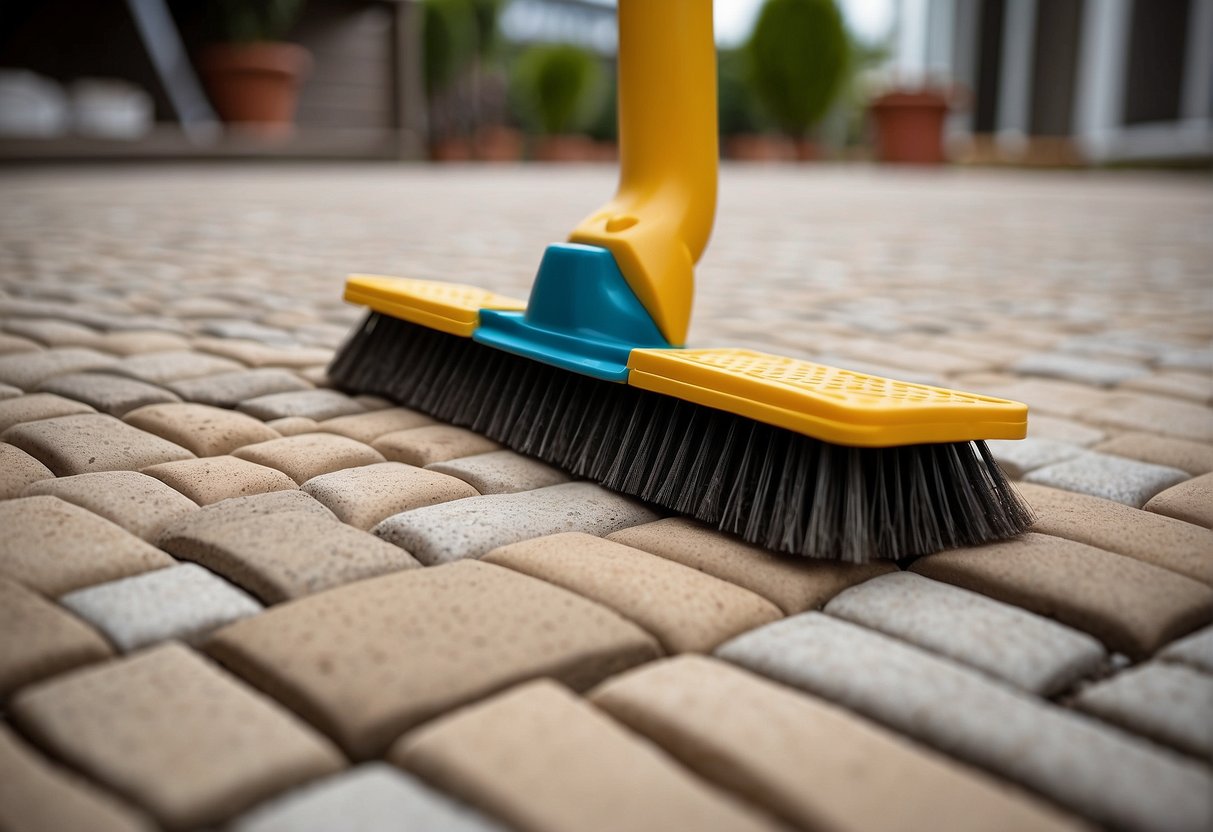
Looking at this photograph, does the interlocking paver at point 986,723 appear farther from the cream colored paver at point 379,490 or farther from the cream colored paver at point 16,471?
the cream colored paver at point 16,471

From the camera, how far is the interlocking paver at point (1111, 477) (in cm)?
169

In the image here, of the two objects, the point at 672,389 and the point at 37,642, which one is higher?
the point at 672,389

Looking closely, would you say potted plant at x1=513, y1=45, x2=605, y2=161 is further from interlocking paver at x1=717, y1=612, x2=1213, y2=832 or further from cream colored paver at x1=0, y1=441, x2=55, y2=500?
interlocking paver at x1=717, y1=612, x2=1213, y2=832

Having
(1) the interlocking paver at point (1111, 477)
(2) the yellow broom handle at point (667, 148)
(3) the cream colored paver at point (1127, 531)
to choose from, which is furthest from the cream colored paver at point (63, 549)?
(1) the interlocking paver at point (1111, 477)

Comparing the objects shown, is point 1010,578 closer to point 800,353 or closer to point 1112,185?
point 800,353

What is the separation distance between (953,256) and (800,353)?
281cm

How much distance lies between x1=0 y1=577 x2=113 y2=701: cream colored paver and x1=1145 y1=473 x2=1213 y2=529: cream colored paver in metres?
1.37

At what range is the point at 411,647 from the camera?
41.8 inches

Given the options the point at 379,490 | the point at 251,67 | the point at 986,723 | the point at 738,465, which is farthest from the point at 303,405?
the point at 251,67

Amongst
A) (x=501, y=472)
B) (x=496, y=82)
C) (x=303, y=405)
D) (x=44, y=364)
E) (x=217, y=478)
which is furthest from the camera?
(x=496, y=82)

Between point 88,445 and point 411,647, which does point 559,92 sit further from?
point 411,647

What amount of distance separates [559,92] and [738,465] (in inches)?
823

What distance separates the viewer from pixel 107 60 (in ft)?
43.1

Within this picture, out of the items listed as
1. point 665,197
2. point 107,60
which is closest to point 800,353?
point 665,197
